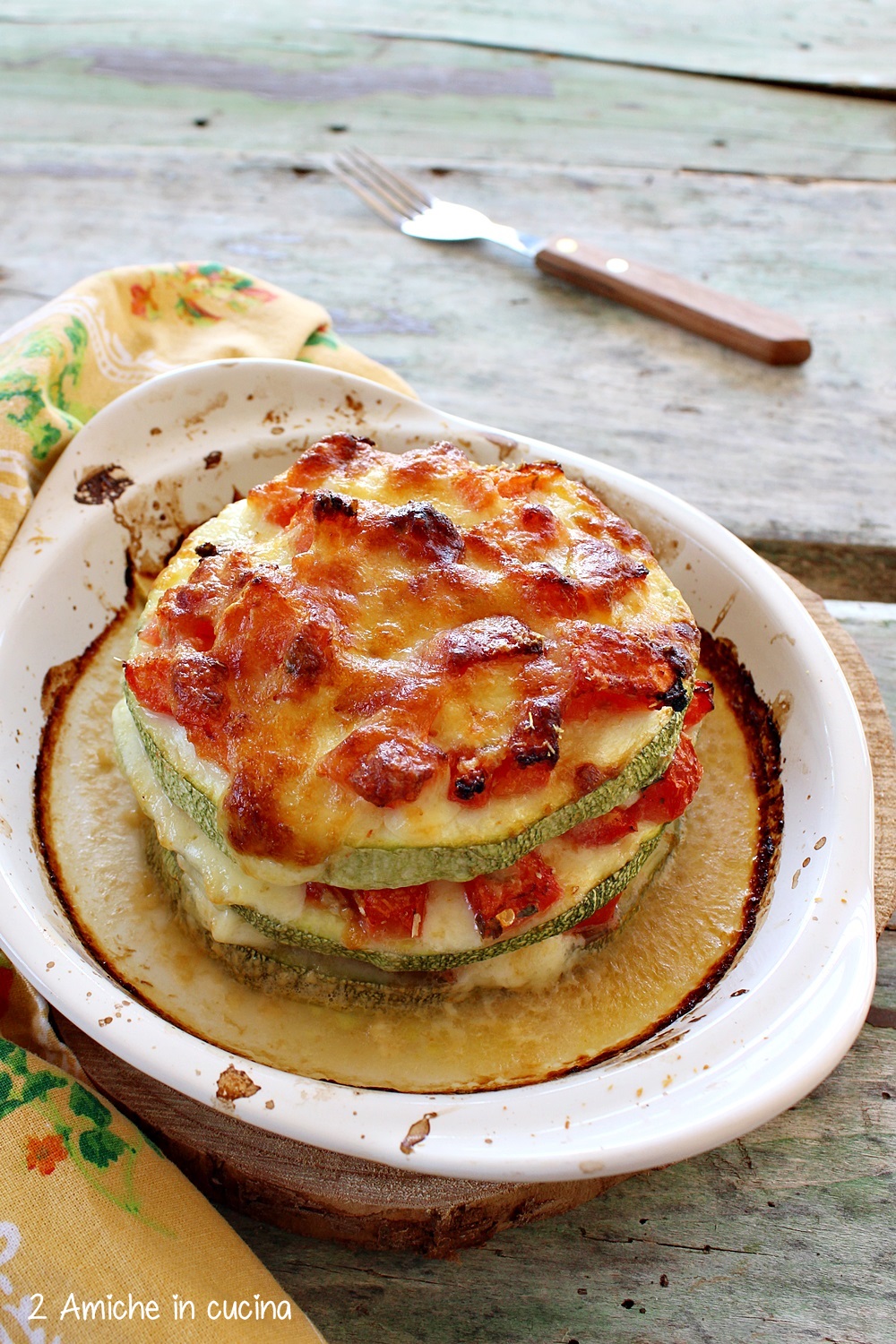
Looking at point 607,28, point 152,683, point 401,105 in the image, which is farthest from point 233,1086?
point 607,28

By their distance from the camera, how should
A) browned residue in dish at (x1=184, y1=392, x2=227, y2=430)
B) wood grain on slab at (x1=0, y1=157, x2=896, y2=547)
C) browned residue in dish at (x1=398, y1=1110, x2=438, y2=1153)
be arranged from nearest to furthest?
browned residue in dish at (x1=398, y1=1110, x2=438, y2=1153)
browned residue in dish at (x1=184, y1=392, x2=227, y2=430)
wood grain on slab at (x1=0, y1=157, x2=896, y2=547)

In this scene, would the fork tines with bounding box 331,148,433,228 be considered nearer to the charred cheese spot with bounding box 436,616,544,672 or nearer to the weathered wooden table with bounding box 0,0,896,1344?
the weathered wooden table with bounding box 0,0,896,1344

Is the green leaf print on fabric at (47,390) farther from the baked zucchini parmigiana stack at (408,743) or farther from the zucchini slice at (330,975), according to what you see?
the zucchini slice at (330,975)

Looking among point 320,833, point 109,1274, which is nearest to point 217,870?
point 320,833

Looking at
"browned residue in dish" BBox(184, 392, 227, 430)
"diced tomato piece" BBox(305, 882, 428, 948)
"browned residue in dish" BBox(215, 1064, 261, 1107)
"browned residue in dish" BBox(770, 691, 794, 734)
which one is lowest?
"browned residue in dish" BBox(770, 691, 794, 734)

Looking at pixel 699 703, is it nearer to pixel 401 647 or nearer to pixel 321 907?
pixel 401 647

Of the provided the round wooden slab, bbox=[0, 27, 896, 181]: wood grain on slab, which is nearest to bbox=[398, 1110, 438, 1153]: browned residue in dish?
the round wooden slab
